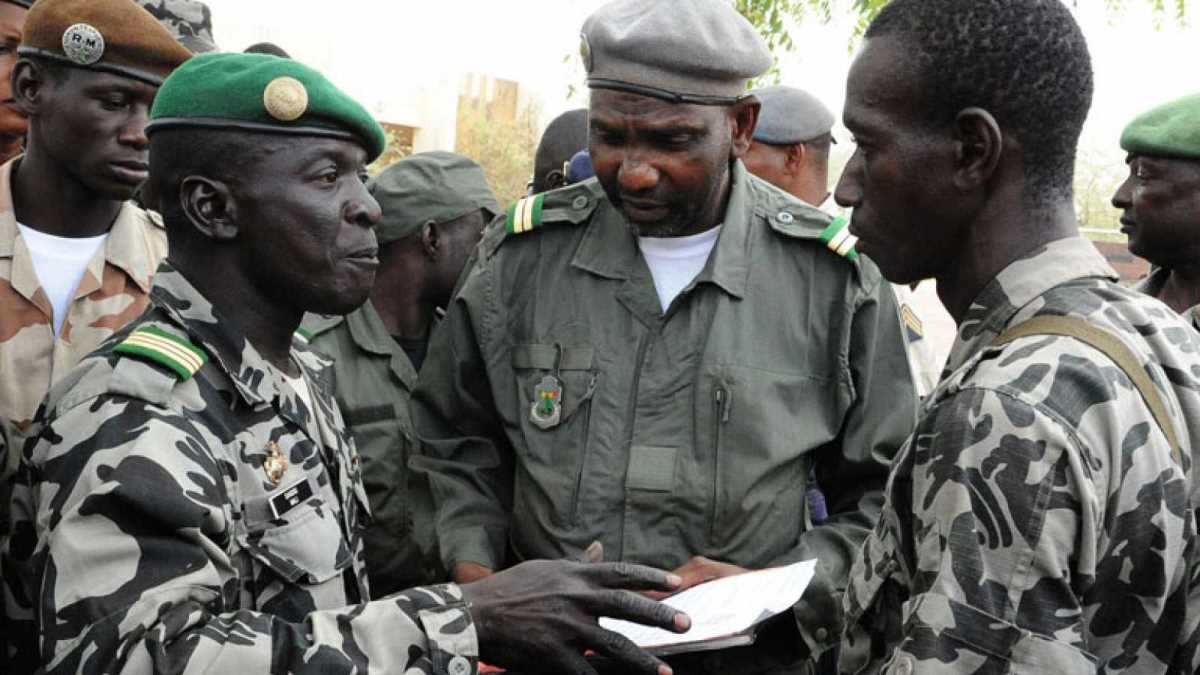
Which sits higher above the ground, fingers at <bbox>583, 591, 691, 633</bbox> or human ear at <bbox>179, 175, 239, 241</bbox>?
human ear at <bbox>179, 175, 239, 241</bbox>

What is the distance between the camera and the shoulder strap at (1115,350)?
69.1 inches

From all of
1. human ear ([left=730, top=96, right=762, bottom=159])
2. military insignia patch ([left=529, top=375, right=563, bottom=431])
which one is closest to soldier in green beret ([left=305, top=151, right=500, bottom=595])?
military insignia patch ([left=529, top=375, right=563, bottom=431])

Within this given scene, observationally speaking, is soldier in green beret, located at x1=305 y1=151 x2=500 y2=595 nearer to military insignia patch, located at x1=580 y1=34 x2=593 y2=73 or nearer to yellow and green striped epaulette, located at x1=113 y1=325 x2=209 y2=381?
military insignia patch, located at x1=580 y1=34 x2=593 y2=73

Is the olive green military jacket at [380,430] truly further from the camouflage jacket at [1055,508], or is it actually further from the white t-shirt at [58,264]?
the camouflage jacket at [1055,508]

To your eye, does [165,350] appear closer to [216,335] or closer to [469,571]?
[216,335]

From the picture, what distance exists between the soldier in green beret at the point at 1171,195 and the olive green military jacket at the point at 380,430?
2530mm

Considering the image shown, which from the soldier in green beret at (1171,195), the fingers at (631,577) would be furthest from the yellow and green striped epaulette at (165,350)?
the soldier in green beret at (1171,195)

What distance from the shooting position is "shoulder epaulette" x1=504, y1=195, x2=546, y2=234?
316 centimetres

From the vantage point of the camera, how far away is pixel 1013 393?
1705 millimetres

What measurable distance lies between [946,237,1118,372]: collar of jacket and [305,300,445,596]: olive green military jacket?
208 cm

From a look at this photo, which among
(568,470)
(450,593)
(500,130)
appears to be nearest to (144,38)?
(568,470)

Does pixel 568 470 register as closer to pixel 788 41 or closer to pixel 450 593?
pixel 450 593

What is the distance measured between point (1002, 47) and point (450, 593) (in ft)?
4.21

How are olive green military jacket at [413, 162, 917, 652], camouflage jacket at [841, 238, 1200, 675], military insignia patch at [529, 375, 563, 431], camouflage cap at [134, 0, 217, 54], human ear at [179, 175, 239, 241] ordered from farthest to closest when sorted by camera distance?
1. camouflage cap at [134, 0, 217, 54]
2. military insignia patch at [529, 375, 563, 431]
3. olive green military jacket at [413, 162, 917, 652]
4. human ear at [179, 175, 239, 241]
5. camouflage jacket at [841, 238, 1200, 675]
